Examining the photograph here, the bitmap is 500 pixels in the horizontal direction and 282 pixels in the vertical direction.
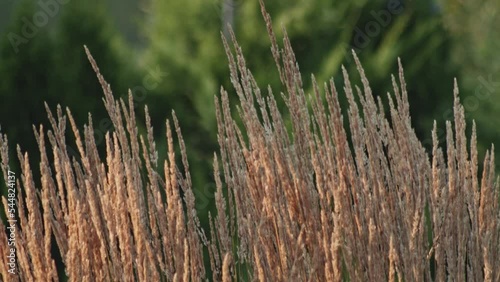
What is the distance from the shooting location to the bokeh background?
566 centimetres

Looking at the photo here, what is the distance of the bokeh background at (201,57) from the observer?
18.6 feet

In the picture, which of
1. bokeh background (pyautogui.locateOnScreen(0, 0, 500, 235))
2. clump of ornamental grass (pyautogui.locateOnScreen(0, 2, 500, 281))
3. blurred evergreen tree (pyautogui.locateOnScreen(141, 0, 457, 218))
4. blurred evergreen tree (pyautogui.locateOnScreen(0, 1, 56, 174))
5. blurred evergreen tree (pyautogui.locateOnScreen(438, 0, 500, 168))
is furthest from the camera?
blurred evergreen tree (pyautogui.locateOnScreen(438, 0, 500, 168))

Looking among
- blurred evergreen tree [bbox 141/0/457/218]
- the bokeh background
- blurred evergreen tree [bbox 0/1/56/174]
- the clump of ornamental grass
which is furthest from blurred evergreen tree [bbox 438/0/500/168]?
the clump of ornamental grass

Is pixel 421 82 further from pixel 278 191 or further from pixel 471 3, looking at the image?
pixel 471 3

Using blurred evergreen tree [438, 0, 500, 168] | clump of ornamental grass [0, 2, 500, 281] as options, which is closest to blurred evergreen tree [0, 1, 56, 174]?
clump of ornamental grass [0, 2, 500, 281]

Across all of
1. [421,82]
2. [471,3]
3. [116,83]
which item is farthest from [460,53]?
[116,83]

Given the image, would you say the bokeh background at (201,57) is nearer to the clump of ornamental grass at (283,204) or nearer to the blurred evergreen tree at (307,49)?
the blurred evergreen tree at (307,49)

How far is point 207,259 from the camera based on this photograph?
18.2 feet

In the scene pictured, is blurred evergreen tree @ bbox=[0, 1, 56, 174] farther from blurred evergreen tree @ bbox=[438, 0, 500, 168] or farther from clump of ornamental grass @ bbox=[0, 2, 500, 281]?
blurred evergreen tree @ bbox=[438, 0, 500, 168]

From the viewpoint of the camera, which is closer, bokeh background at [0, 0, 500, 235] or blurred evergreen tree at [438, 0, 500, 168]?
bokeh background at [0, 0, 500, 235]

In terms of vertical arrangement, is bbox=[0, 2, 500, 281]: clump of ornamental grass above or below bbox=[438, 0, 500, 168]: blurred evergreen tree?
below

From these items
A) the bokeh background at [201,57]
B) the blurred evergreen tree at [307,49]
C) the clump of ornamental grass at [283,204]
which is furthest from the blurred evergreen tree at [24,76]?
the clump of ornamental grass at [283,204]

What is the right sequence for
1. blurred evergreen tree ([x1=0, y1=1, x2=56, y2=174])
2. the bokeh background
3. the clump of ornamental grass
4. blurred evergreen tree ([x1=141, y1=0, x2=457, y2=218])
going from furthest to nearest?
blurred evergreen tree ([x1=141, y1=0, x2=457, y2=218]), the bokeh background, blurred evergreen tree ([x1=0, y1=1, x2=56, y2=174]), the clump of ornamental grass

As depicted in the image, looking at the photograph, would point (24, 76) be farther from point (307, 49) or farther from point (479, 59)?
point (479, 59)
